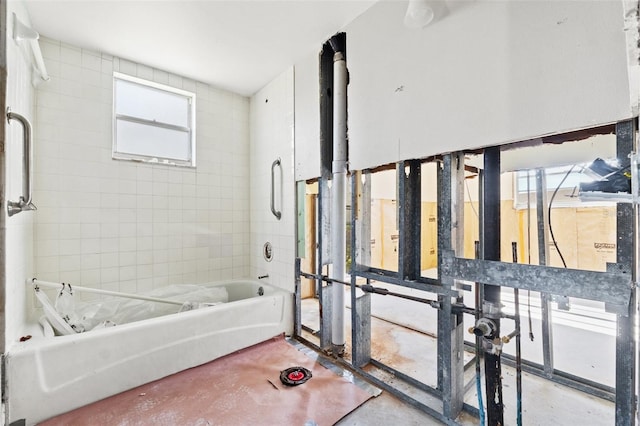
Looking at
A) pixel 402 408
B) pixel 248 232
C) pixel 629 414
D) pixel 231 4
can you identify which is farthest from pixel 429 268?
pixel 231 4

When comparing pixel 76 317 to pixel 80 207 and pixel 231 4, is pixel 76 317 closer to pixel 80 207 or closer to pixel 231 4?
pixel 80 207

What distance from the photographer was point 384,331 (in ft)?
9.02

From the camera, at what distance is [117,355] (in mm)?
1854

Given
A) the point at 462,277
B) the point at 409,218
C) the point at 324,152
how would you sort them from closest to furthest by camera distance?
the point at 462,277
the point at 409,218
the point at 324,152

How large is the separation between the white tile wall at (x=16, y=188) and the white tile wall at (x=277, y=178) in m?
1.88

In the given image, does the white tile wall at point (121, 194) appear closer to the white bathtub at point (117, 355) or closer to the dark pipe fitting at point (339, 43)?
the white bathtub at point (117, 355)

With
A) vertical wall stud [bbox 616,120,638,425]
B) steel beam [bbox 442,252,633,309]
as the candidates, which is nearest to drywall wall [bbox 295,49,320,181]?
steel beam [bbox 442,252,633,309]

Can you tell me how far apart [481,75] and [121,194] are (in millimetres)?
2999

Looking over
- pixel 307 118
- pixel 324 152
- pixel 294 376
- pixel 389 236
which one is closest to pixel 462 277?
pixel 294 376

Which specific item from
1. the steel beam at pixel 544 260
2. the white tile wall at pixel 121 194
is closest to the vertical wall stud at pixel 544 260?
the steel beam at pixel 544 260

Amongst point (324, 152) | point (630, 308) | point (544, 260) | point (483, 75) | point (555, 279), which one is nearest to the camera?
point (630, 308)

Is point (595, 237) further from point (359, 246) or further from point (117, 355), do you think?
point (117, 355)

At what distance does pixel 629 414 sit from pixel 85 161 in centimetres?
374

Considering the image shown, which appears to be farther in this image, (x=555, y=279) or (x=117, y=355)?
(x=117, y=355)
